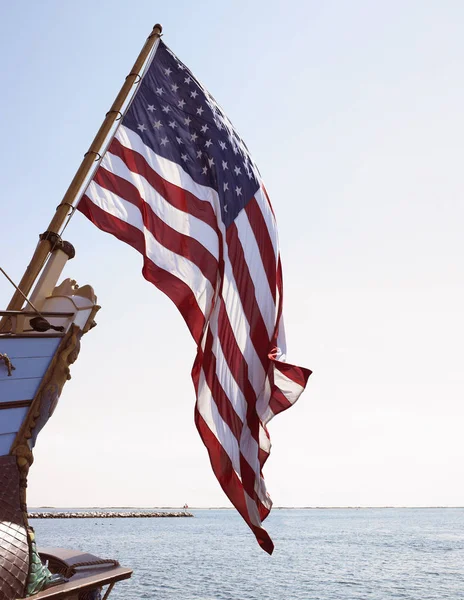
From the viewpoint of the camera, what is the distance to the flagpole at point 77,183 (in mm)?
6777

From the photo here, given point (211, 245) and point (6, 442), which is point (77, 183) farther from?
point (6, 442)

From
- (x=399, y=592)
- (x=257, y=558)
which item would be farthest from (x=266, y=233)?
(x=257, y=558)

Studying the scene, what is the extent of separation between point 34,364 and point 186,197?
10.6ft

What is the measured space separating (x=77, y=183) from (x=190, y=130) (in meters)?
1.99

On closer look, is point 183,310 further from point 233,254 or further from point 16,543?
point 16,543

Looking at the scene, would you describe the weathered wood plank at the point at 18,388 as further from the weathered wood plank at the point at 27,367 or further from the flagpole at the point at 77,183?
the flagpole at the point at 77,183

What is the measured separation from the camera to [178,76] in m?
8.77

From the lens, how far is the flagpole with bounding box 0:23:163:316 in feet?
22.2

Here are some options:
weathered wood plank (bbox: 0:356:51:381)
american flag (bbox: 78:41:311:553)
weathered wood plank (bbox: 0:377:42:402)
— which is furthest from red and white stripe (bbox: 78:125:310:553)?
weathered wood plank (bbox: 0:377:42:402)

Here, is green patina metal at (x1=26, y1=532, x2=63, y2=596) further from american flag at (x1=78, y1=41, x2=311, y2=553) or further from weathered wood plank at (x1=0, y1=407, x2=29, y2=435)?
american flag at (x1=78, y1=41, x2=311, y2=553)

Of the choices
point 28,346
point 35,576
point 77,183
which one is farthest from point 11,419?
point 77,183

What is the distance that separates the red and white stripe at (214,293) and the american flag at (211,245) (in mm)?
14

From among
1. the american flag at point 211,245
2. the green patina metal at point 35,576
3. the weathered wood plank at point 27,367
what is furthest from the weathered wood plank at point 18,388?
the american flag at point 211,245

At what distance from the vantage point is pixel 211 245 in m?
8.08
